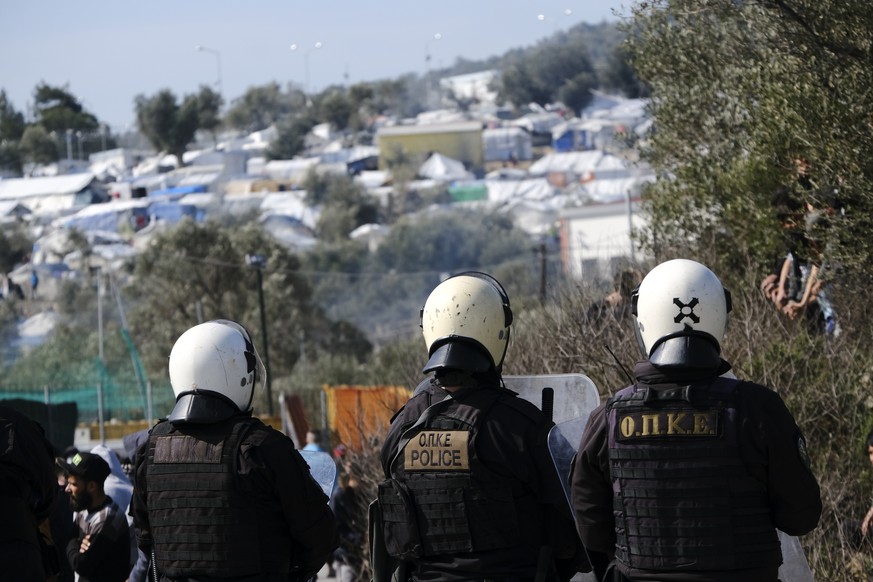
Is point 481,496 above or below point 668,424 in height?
below

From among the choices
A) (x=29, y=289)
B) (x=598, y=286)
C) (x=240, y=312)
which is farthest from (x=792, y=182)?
(x=29, y=289)

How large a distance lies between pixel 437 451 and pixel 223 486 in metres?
0.85

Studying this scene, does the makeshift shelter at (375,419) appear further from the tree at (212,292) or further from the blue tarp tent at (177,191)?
the blue tarp tent at (177,191)

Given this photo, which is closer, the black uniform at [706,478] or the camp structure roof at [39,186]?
the black uniform at [706,478]

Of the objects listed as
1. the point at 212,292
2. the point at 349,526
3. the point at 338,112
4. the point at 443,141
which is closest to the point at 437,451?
the point at 349,526

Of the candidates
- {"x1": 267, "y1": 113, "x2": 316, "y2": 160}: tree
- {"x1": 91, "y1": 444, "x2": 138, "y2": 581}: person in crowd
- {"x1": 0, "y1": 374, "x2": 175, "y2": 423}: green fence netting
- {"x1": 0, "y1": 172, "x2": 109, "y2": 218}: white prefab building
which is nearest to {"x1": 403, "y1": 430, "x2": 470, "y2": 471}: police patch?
{"x1": 91, "y1": 444, "x2": 138, "y2": 581}: person in crowd

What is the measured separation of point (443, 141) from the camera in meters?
165

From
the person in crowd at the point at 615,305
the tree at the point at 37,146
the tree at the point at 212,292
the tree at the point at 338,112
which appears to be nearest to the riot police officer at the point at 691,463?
the person in crowd at the point at 615,305

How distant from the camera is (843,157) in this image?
29.5 ft

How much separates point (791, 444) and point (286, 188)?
490 ft

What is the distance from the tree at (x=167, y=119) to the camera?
520 feet

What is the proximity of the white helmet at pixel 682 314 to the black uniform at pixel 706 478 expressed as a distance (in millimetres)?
83

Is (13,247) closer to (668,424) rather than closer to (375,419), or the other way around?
(375,419)

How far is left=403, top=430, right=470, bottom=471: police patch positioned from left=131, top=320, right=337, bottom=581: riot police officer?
16.2 inches
